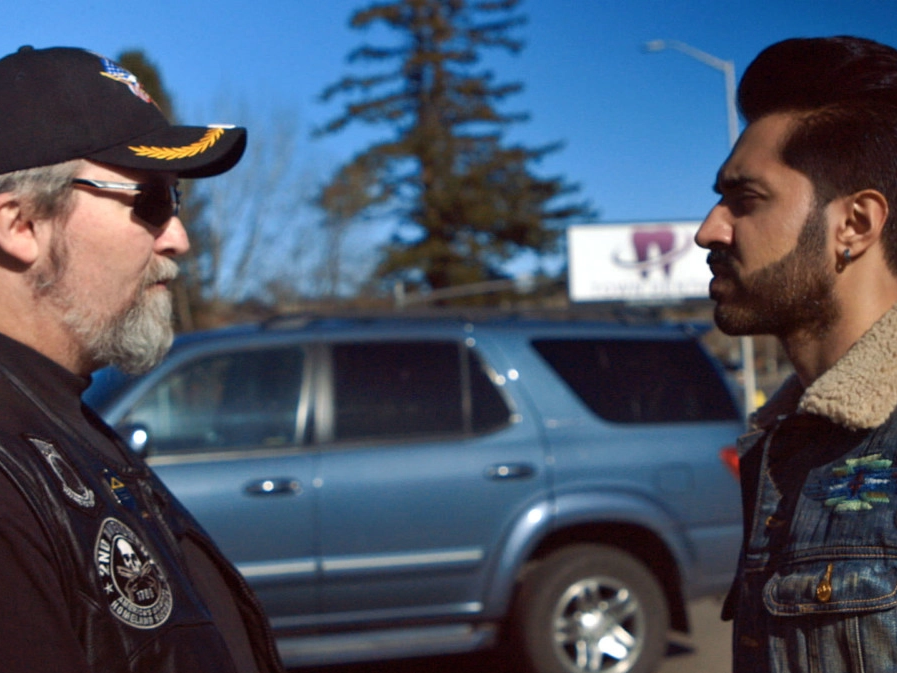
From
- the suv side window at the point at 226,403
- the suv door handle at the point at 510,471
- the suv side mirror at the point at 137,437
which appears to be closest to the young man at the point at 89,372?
the suv side mirror at the point at 137,437

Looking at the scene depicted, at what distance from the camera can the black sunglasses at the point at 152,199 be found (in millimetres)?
1765

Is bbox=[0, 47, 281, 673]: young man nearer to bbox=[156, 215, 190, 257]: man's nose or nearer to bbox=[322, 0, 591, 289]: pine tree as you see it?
bbox=[156, 215, 190, 257]: man's nose

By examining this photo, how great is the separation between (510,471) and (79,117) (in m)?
3.53

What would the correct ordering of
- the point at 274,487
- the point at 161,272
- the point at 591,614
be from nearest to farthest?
the point at 161,272, the point at 274,487, the point at 591,614

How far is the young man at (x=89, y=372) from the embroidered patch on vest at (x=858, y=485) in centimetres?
104

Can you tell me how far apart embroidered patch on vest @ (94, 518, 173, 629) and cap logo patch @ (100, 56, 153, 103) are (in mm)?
818

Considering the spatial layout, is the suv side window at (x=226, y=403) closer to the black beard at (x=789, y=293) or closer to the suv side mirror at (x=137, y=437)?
the suv side mirror at (x=137, y=437)

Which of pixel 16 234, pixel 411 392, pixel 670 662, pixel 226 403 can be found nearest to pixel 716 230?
pixel 16 234

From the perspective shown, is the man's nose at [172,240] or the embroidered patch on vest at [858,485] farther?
the man's nose at [172,240]

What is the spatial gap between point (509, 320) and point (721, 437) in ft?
4.45

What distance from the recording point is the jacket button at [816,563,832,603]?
1.51 metres

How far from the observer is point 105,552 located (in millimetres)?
1355

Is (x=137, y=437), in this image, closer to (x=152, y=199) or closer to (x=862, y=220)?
(x=152, y=199)

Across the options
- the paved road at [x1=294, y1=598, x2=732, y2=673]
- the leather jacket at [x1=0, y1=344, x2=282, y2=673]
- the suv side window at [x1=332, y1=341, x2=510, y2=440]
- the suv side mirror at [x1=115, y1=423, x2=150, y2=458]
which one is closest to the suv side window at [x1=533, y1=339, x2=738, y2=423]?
Answer: the suv side window at [x1=332, y1=341, x2=510, y2=440]
